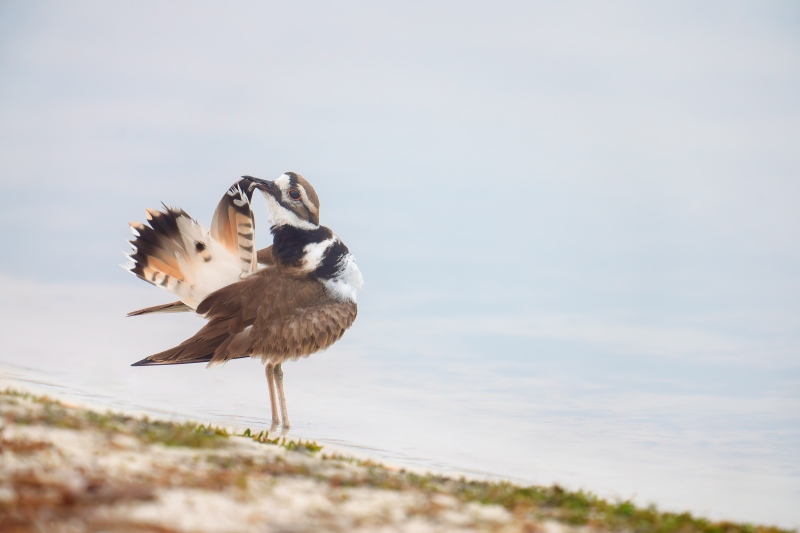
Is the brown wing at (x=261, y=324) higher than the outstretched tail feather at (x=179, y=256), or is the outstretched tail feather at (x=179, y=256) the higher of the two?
the outstretched tail feather at (x=179, y=256)

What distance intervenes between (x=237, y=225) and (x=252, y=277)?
1.84 feet

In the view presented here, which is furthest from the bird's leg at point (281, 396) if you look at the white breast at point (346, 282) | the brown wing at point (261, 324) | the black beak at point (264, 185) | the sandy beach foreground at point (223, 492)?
the sandy beach foreground at point (223, 492)

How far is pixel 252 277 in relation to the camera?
30.2 feet

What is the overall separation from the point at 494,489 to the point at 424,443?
146 inches

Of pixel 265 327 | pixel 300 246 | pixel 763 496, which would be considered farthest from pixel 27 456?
pixel 763 496

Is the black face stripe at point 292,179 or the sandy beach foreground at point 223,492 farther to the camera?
the black face stripe at point 292,179

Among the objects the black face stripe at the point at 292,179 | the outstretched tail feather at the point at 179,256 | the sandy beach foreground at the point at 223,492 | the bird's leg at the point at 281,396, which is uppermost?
the black face stripe at the point at 292,179

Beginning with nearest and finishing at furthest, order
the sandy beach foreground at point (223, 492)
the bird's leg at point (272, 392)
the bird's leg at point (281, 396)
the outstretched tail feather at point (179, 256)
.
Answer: the sandy beach foreground at point (223, 492)
the outstretched tail feather at point (179, 256)
the bird's leg at point (281, 396)
the bird's leg at point (272, 392)

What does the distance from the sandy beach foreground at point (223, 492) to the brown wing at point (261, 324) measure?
268 centimetres

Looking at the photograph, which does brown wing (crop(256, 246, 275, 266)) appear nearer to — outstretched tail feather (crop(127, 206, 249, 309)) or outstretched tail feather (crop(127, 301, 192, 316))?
outstretched tail feather (crop(127, 206, 249, 309))

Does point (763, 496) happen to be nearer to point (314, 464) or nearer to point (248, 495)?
point (314, 464)

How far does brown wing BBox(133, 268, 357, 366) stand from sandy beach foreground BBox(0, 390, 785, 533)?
2.68 metres

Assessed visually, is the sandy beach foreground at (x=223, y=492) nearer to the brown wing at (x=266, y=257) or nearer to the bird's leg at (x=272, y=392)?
the bird's leg at (x=272, y=392)

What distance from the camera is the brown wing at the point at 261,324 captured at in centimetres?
884
